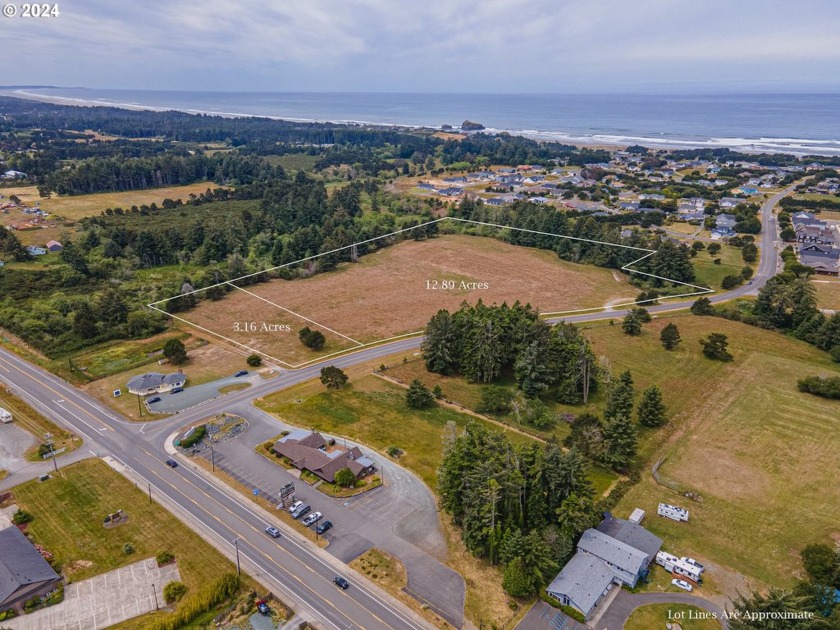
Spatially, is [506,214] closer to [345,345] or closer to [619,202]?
[619,202]

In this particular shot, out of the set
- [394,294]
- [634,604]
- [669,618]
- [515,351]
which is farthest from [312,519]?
[394,294]

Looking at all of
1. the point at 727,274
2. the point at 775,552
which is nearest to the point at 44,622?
the point at 775,552

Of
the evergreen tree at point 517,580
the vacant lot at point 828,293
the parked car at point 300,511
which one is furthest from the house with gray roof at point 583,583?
the vacant lot at point 828,293

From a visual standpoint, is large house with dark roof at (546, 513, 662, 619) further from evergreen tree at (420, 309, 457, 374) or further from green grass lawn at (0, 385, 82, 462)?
green grass lawn at (0, 385, 82, 462)

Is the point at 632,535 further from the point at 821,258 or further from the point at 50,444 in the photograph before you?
the point at 821,258

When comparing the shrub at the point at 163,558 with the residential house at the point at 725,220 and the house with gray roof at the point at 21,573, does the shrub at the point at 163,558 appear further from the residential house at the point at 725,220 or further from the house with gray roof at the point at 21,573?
the residential house at the point at 725,220

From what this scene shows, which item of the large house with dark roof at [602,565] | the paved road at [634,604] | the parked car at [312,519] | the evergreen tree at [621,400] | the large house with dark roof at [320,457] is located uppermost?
the evergreen tree at [621,400]
